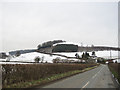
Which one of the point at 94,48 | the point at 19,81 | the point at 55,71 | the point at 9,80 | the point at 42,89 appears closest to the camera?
the point at 42,89

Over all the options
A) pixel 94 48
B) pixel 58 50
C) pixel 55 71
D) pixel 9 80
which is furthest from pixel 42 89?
pixel 94 48

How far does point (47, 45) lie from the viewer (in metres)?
172

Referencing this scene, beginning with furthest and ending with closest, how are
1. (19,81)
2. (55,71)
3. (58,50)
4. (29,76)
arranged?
(58,50), (55,71), (29,76), (19,81)

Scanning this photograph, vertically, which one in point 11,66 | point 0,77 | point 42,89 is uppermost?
point 11,66

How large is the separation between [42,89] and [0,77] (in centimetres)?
332

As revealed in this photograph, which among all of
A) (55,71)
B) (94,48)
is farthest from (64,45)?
(55,71)

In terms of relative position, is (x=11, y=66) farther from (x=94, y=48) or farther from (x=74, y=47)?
(x=94, y=48)

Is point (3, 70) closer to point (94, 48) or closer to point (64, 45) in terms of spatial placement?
point (64, 45)

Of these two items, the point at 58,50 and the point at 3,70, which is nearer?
the point at 3,70

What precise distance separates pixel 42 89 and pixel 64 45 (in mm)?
156172

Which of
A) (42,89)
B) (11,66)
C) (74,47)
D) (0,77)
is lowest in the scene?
(42,89)

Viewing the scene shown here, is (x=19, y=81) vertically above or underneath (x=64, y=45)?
underneath

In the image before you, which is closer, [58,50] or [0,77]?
[0,77]

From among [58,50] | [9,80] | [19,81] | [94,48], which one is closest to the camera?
[9,80]
